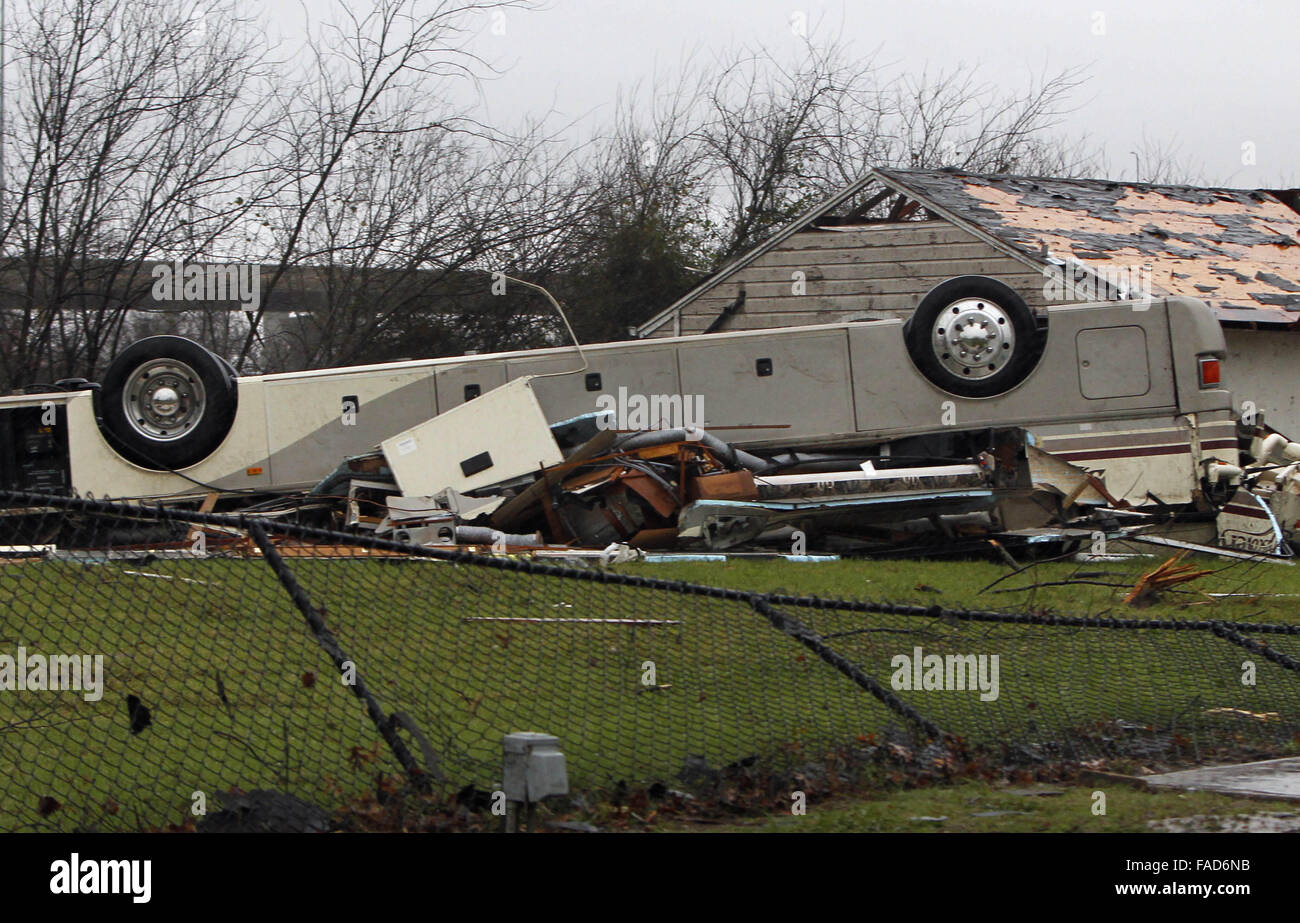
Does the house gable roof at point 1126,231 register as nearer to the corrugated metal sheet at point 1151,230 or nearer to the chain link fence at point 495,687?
the corrugated metal sheet at point 1151,230

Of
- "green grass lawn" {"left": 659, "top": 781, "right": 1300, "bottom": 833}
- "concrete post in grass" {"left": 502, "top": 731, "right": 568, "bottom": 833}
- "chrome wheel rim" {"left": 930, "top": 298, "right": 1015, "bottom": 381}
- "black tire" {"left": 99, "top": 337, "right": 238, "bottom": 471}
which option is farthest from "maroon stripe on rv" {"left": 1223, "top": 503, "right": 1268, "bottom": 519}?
"concrete post in grass" {"left": 502, "top": 731, "right": 568, "bottom": 833}

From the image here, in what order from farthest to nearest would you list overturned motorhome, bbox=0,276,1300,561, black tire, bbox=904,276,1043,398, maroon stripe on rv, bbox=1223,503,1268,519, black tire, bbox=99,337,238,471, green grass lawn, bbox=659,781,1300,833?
1. black tire, bbox=99,337,238,471
2. black tire, bbox=904,276,1043,398
3. maroon stripe on rv, bbox=1223,503,1268,519
4. overturned motorhome, bbox=0,276,1300,561
5. green grass lawn, bbox=659,781,1300,833

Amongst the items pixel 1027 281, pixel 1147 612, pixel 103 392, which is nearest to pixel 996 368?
pixel 1147 612

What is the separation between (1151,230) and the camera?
21.0 meters

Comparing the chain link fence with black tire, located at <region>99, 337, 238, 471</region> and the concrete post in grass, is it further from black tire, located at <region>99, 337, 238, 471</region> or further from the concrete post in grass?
black tire, located at <region>99, 337, 238, 471</region>

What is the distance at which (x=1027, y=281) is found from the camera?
19031 millimetres

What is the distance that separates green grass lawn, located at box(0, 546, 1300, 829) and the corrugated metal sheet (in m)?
11.3

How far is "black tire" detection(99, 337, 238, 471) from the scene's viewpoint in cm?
1399

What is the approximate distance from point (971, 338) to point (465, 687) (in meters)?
8.34

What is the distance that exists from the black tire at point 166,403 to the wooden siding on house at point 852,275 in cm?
896

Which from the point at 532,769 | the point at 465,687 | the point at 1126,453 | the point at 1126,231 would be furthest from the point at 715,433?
the point at 1126,231

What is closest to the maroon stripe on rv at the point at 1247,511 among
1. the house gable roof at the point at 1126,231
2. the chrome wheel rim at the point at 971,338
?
the chrome wheel rim at the point at 971,338

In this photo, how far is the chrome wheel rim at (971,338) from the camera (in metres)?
13.6

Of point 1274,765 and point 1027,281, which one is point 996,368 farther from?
point 1274,765
